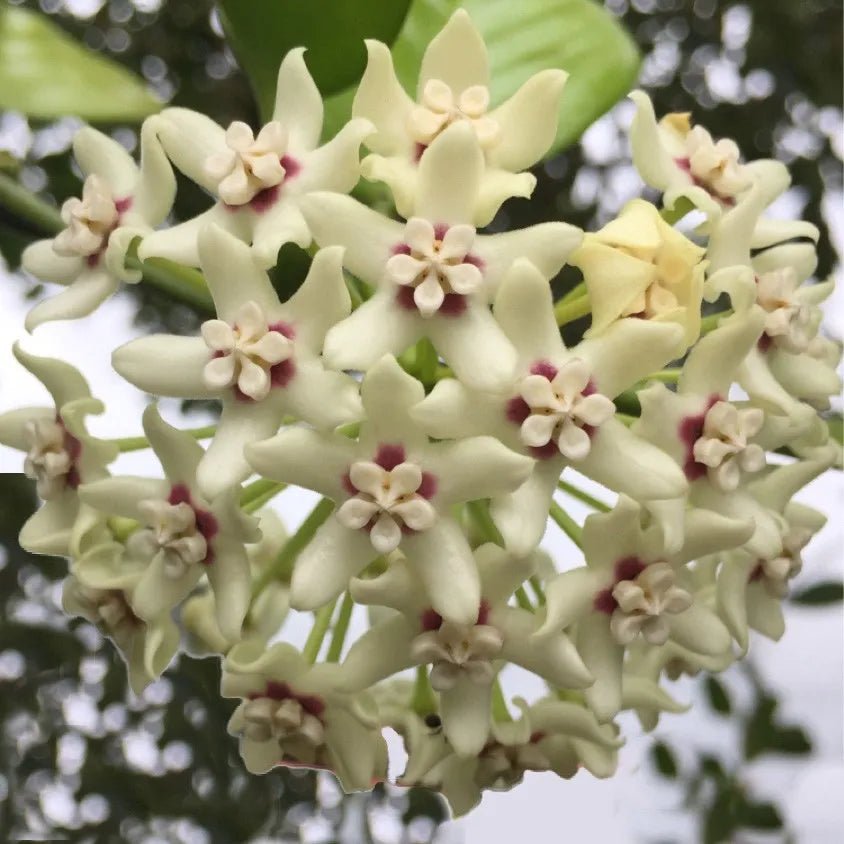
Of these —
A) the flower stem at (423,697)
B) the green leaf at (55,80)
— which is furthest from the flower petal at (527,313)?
the green leaf at (55,80)

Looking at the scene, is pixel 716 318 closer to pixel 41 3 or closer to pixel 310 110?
pixel 310 110

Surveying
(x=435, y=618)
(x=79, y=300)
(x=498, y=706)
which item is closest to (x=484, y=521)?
(x=435, y=618)

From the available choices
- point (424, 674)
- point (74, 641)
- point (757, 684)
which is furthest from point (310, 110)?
point (757, 684)

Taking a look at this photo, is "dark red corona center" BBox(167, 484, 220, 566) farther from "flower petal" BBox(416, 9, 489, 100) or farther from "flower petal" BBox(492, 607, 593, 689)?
"flower petal" BBox(416, 9, 489, 100)

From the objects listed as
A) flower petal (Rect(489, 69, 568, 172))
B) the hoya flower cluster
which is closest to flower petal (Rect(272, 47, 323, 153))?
the hoya flower cluster

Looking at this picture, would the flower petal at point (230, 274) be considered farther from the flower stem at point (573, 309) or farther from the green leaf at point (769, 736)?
the green leaf at point (769, 736)
